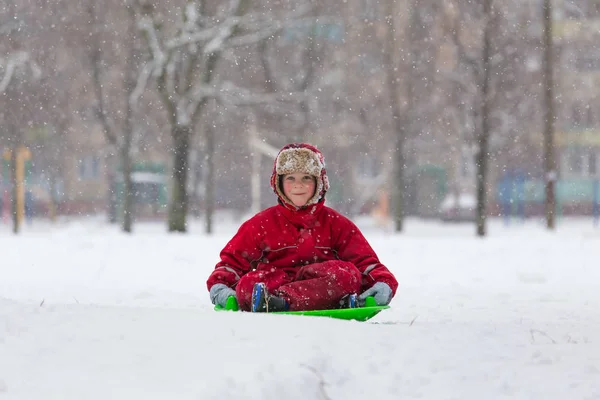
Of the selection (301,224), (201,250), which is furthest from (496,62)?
(301,224)

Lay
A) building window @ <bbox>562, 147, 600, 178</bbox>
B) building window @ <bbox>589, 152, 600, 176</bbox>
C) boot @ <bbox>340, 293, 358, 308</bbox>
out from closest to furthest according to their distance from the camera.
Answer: boot @ <bbox>340, 293, 358, 308</bbox> < building window @ <bbox>562, 147, 600, 178</bbox> < building window @ <bbox>589, 152, 600, 176</bbox>

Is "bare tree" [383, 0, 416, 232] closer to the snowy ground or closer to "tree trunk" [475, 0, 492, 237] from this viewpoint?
"tree trunk" [475, 0, 492, 237]

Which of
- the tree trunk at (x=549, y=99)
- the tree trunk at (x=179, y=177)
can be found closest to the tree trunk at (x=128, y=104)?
the tree trunk at (x=179, y=177)

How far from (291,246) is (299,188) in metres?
0.39

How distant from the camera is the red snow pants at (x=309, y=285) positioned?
544cm

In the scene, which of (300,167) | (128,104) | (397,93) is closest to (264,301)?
(300,167)

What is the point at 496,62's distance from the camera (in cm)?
2106

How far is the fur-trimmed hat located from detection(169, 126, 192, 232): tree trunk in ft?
47.1

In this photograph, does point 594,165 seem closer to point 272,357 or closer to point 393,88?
point 393,88

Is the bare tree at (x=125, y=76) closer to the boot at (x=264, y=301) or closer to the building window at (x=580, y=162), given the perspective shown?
the boot at (x=264, y=301)

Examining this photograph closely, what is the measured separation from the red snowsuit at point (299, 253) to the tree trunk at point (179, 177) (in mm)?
14501

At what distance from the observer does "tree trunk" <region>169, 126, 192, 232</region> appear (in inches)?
795

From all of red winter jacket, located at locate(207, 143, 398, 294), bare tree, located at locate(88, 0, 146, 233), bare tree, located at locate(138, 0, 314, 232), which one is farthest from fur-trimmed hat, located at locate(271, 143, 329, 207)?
bare tree, located at locate(88, 0, 146, 233)

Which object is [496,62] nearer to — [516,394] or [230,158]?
[230,158]
